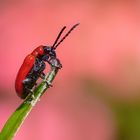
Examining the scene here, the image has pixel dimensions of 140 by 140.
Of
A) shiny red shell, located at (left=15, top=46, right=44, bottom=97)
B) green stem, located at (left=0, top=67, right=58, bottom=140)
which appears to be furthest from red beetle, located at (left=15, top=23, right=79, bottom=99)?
green stem, located at (left=0, top=67, right=58, bottom=140)

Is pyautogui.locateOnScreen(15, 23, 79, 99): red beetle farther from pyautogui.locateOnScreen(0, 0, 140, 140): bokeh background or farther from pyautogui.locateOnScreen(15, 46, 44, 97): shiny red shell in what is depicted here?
pyautogui.locateOnScreen(0, 0, 140, 140): bokeh background

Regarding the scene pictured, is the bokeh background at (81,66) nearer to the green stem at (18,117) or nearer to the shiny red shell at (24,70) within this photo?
the shiny red shell at (24,70)

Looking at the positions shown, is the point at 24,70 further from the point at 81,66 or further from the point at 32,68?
the point at 81,66

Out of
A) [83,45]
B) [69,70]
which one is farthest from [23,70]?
[83,45]

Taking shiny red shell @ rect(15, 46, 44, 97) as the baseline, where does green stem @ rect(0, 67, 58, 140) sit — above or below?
below

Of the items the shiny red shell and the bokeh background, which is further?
the bokeh background

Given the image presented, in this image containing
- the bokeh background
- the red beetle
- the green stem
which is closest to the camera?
the green stem
